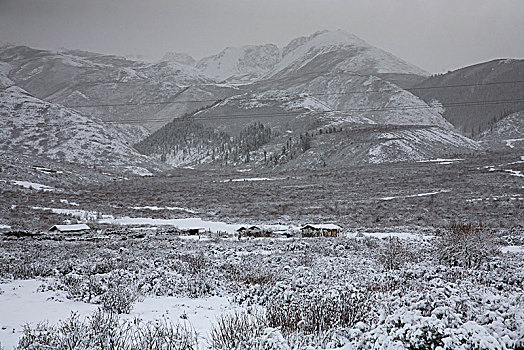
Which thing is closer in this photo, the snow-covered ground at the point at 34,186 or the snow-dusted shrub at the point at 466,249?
the snow-dusted shrub at the point at 466,249

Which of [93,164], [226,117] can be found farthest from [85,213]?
[226,117]

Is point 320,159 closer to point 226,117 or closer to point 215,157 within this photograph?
point 215,157

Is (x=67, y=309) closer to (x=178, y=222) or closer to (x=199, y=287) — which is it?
(x=199, y=287)

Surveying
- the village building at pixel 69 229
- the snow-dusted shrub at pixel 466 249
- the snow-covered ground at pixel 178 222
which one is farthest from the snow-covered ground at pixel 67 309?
the snow-covered ground at pixel 178 222

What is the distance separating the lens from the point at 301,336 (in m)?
5.98

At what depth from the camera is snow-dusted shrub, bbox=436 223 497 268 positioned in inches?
520

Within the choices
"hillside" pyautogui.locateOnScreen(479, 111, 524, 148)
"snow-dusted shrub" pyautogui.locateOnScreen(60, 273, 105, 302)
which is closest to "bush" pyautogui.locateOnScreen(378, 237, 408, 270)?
"snow-dusted shrub" pyautogui.locateOnScreen(60, 273, 105, 302)

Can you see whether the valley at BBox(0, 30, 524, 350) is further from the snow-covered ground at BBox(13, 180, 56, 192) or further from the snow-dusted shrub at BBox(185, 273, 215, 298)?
the snow-covered ground at BBox(13, 180, 56, 192)

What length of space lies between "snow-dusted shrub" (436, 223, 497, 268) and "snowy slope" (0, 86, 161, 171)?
103413 mm

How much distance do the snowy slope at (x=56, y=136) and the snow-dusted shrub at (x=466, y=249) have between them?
4071 inches

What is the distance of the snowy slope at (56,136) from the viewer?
110 metres

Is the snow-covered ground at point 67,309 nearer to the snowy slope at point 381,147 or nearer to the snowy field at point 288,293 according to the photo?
the snowy field at point 288,293

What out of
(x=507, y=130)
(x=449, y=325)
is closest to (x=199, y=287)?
(x=449, y=325)

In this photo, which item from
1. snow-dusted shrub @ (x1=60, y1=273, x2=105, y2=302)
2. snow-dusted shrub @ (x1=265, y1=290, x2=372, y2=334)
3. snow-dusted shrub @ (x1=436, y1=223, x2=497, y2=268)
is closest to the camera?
snow-dusted shrub @ (x1=265, y1=290, x2=372, y2=334)
